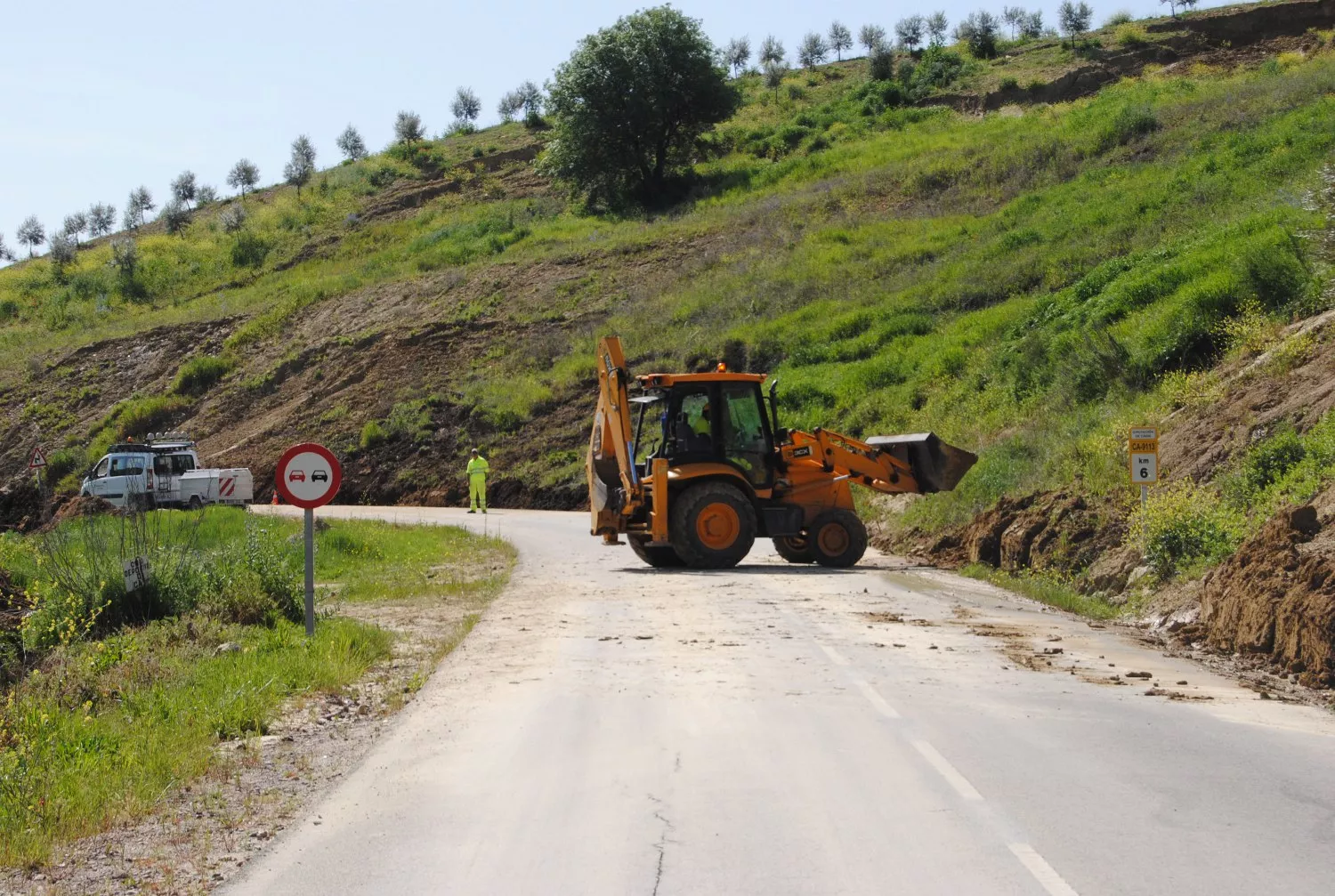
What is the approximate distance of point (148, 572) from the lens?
1412 cm

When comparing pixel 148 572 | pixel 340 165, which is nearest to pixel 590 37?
pixel 340 165

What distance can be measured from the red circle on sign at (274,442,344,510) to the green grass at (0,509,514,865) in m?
1.39

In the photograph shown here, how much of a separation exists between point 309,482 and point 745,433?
9.16 meters

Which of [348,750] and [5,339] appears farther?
[5,339]

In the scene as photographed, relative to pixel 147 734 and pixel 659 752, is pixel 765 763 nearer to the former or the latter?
pixel 659 752

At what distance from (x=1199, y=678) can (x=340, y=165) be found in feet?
333

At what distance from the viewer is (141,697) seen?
33.0 feet

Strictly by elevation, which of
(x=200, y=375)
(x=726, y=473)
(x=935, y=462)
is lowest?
(x=726, y=473)

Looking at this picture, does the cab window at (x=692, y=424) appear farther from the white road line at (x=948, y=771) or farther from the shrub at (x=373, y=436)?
the shrub at (x=373, y=436)

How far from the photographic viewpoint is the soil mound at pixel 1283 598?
10.6 meters

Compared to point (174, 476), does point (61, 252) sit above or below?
above

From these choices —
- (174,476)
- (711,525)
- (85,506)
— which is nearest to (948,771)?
(711,525)

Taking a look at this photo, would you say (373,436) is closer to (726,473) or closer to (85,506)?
(85,506)

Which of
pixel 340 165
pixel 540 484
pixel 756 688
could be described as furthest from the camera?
pixel 340 165
